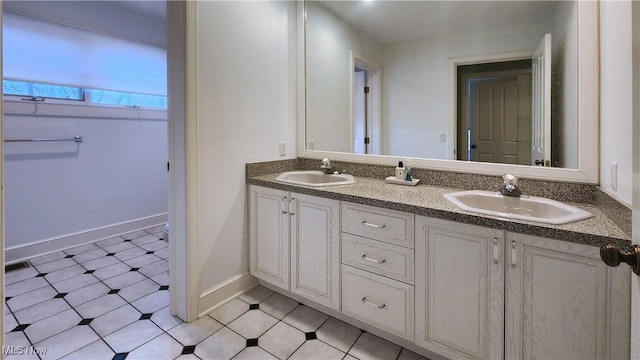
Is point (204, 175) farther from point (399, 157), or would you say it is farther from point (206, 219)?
point (399, 157)

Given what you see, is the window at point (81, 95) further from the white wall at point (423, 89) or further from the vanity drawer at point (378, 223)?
the vanity drawer at point (378, 223)

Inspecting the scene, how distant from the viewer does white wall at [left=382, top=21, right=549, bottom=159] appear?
1.90 meters

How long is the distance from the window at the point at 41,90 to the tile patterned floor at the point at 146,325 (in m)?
1.48

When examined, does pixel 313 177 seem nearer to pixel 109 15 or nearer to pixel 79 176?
pixel 79 176

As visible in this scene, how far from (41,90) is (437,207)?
3.43 m

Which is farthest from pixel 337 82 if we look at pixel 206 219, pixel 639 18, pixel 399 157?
pixel 639 18

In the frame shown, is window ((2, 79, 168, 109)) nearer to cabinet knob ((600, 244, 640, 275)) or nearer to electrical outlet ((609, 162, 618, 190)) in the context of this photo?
cabinet knob ((600, 244, 640, 275))

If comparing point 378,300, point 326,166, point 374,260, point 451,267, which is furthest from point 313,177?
point 451,267

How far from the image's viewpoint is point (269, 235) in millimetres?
2113

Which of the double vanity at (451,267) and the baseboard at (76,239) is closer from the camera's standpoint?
the double vanity at (451,267)

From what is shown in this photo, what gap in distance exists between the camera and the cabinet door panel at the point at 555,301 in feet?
3.60

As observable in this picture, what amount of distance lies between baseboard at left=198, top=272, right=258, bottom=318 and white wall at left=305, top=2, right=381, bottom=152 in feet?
3.74

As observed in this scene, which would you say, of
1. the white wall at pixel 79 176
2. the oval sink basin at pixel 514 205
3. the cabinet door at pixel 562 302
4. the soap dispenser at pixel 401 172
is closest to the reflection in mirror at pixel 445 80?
the soap dispenser at pixel 401 172

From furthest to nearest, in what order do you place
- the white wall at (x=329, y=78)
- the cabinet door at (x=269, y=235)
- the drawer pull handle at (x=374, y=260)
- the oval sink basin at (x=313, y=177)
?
the white wall at (x=329, y=78) < the oval sink basin at (x=313, y=177) < the cabinet door at (x=269, y=235) < the drawer pull handle at (x=374, y=260)
